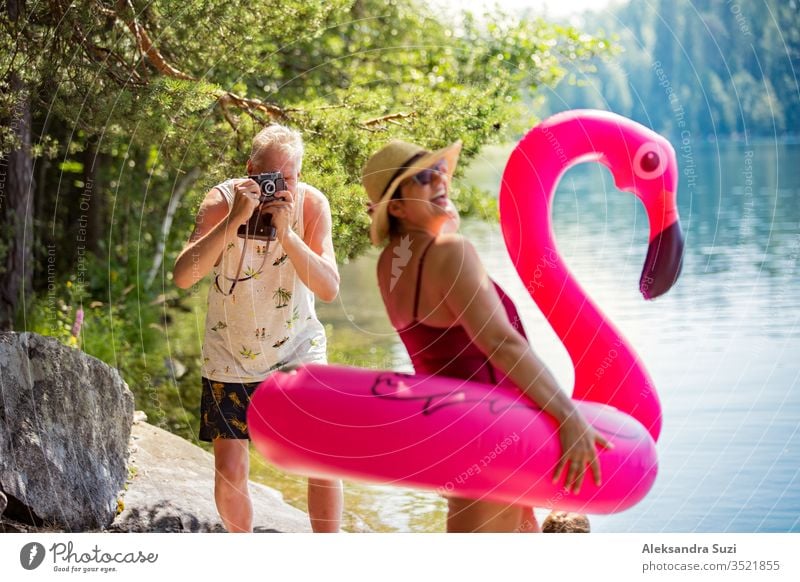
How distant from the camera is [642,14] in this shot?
4.04 meters

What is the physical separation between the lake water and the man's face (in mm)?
480

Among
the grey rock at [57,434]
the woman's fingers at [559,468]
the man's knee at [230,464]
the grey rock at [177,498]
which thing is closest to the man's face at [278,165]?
the man's knee at [230,464]

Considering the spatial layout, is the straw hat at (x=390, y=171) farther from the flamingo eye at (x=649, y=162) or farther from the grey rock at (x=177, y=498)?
the grey rock at (x=177, y=498)

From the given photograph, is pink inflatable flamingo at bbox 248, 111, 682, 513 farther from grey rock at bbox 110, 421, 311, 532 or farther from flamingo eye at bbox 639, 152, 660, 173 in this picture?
grey rock at bbox 110, 421, 311, 532

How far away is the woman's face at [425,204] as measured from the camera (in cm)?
223

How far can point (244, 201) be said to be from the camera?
2520 millimetres

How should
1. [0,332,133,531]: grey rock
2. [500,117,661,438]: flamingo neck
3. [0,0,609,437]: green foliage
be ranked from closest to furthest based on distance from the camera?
[500,117,661,438]: flamingo neck < [0,332,133,531]: grey rock < [0,0,609,437]: green foliage

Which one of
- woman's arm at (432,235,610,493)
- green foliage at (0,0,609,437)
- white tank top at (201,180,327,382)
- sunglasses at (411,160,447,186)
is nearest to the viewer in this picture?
woman's arm at (432,235,610,493)

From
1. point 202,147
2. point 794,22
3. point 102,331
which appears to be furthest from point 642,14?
point 102,331

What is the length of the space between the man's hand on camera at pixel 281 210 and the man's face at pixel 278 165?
0.20 feet

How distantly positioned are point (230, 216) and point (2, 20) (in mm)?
1559

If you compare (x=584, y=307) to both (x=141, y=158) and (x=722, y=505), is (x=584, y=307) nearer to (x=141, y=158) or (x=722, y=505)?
(x=722, y=505)

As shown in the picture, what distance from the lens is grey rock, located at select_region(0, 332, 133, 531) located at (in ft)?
10.6

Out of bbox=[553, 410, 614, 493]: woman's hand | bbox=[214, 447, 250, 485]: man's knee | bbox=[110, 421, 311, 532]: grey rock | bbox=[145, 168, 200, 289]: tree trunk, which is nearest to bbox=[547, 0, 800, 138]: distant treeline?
bbox=[553, 410, 614, 493]: woman's hand
